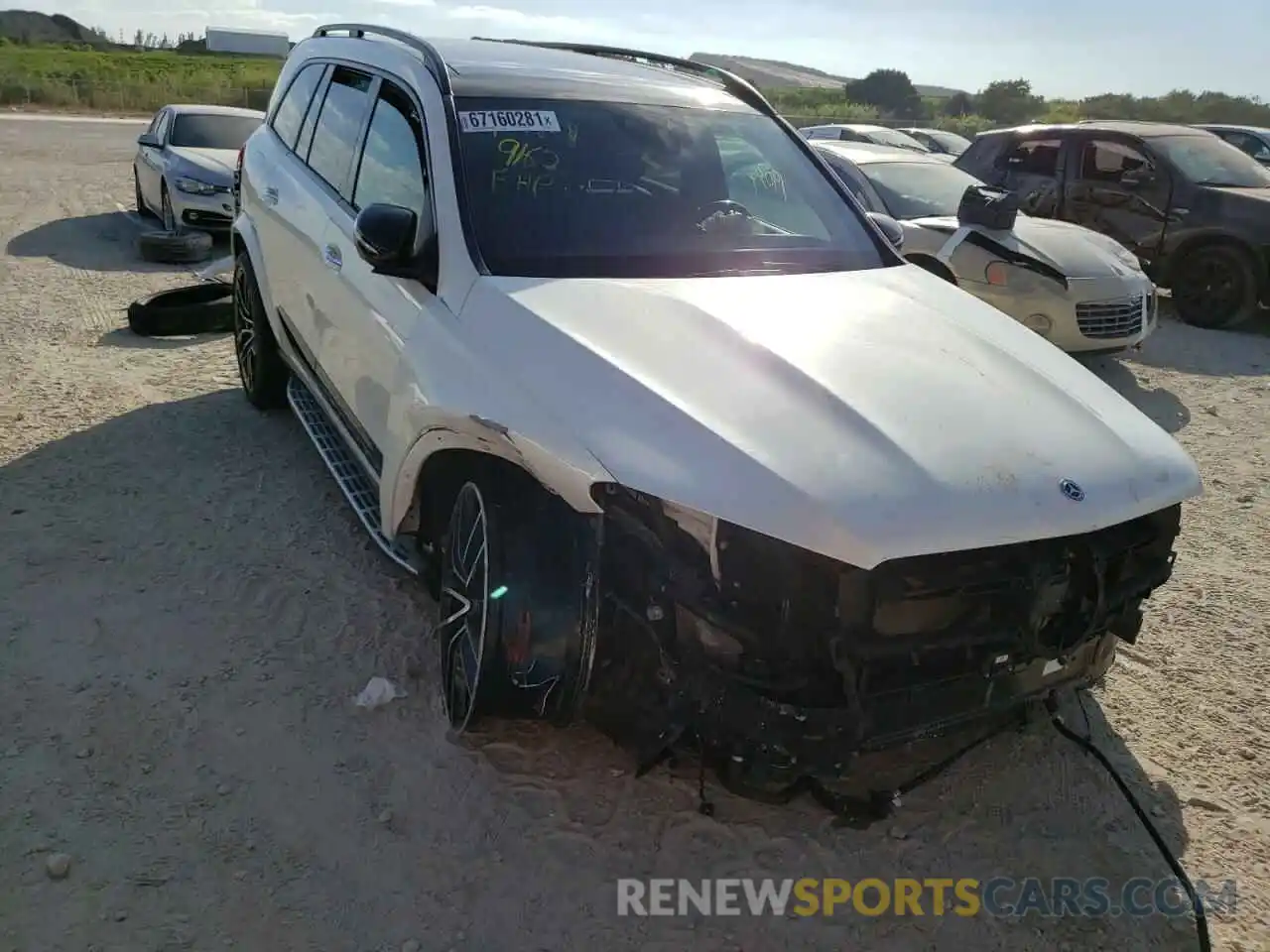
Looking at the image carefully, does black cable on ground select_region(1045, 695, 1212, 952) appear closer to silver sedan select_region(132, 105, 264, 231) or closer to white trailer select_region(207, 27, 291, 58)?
silver sedan select_region(132, 105, 264, 231)

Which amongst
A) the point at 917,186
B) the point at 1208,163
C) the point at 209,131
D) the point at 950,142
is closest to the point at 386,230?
the point at 917,186

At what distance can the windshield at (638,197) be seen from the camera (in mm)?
3281

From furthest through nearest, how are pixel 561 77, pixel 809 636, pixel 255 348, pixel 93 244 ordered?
1. pixel 93 244
2. pixel 255 348
3. pixel 561 77
4. pixel 809 636

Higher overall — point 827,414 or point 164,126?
point 827,414

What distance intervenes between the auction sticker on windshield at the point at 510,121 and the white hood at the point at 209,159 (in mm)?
7955

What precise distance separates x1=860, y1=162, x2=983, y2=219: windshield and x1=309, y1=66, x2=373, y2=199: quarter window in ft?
15.1

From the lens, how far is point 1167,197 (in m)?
9.53

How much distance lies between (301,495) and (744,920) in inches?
115

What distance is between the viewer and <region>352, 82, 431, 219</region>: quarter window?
3479 millimetres

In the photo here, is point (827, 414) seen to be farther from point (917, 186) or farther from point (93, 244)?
point (93, 244)

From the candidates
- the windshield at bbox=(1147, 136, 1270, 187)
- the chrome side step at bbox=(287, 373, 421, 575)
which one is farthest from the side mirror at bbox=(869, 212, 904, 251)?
the windshield at bbox=(1147, 136, 1270, 187)

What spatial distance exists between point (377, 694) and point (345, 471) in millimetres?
1137

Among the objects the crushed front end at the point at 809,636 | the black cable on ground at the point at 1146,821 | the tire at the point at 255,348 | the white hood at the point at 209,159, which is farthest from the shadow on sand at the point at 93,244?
the black cable on ground at the point at 1146,821

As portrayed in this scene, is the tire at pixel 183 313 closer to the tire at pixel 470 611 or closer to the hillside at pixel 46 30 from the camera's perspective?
the tire at pixel 470 611
